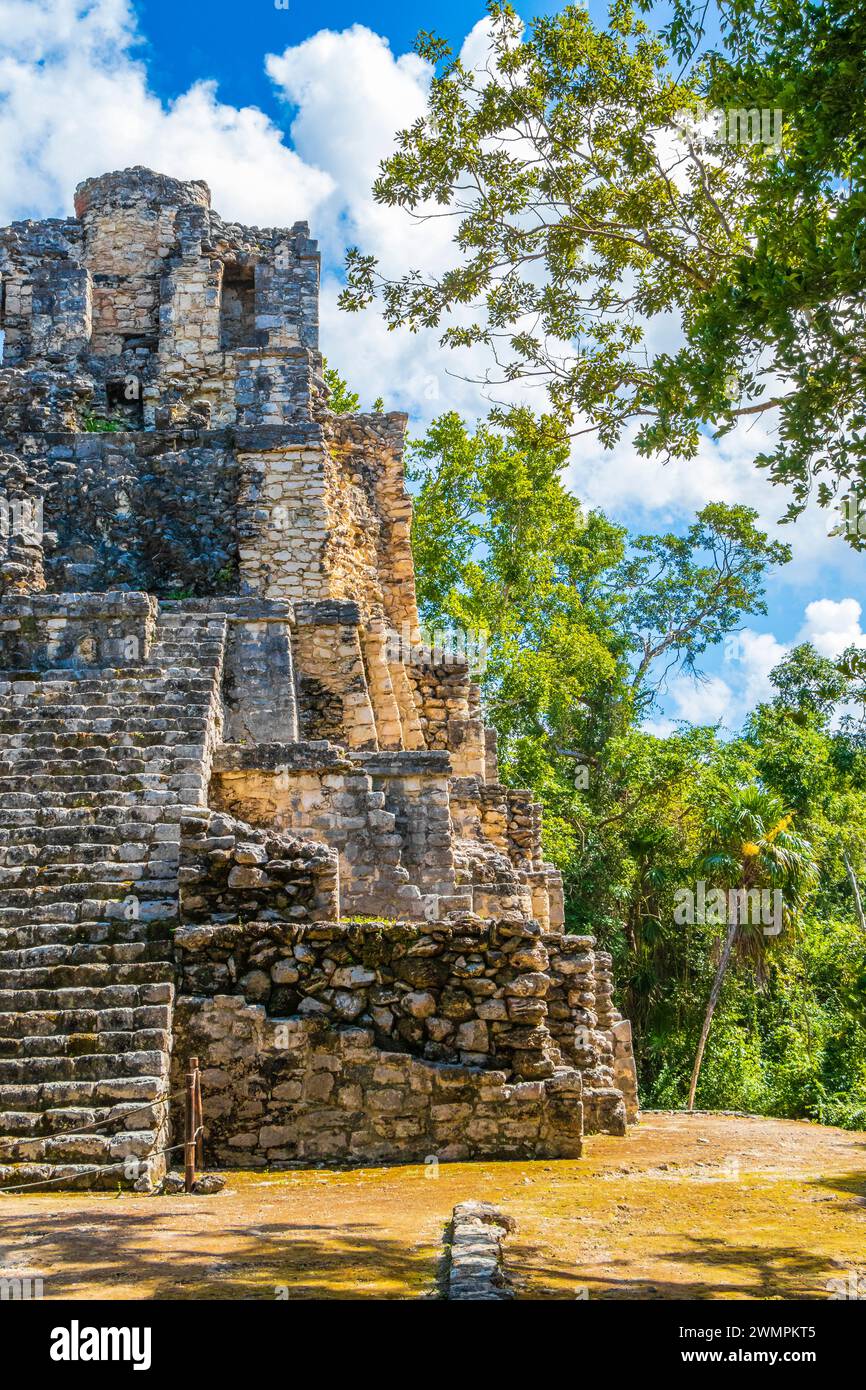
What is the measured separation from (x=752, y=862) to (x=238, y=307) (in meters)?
11.4

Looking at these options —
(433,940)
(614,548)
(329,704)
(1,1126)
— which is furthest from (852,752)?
(1,1126)

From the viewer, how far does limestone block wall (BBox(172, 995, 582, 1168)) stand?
23.8 ft

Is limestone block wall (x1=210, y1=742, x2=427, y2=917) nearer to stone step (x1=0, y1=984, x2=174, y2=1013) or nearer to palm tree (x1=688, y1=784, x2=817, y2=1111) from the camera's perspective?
stone step (x1=0, y1=984, x2=174, y2=1013)

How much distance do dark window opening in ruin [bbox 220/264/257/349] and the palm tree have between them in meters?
10.3

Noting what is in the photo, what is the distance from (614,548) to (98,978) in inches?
958

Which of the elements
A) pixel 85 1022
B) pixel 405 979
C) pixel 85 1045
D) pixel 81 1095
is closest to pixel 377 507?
pixel 405 979

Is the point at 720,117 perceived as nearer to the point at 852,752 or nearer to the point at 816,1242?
the point at 816,1242

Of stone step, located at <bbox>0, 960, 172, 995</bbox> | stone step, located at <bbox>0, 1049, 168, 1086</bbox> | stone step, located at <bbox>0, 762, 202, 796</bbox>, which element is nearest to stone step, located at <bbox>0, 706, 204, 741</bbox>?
stone step, located at <bbox>0, 762, 202, 796</bbox>

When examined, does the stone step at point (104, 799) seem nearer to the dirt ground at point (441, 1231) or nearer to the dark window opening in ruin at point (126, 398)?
the dirt ground at point (441, 1231)

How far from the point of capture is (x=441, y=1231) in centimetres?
516

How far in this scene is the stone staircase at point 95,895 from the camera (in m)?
6.90

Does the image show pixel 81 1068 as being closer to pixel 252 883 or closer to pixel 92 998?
pixel 92 998

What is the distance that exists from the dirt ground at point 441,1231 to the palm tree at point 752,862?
12.9 metres

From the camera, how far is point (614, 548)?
101 ft
